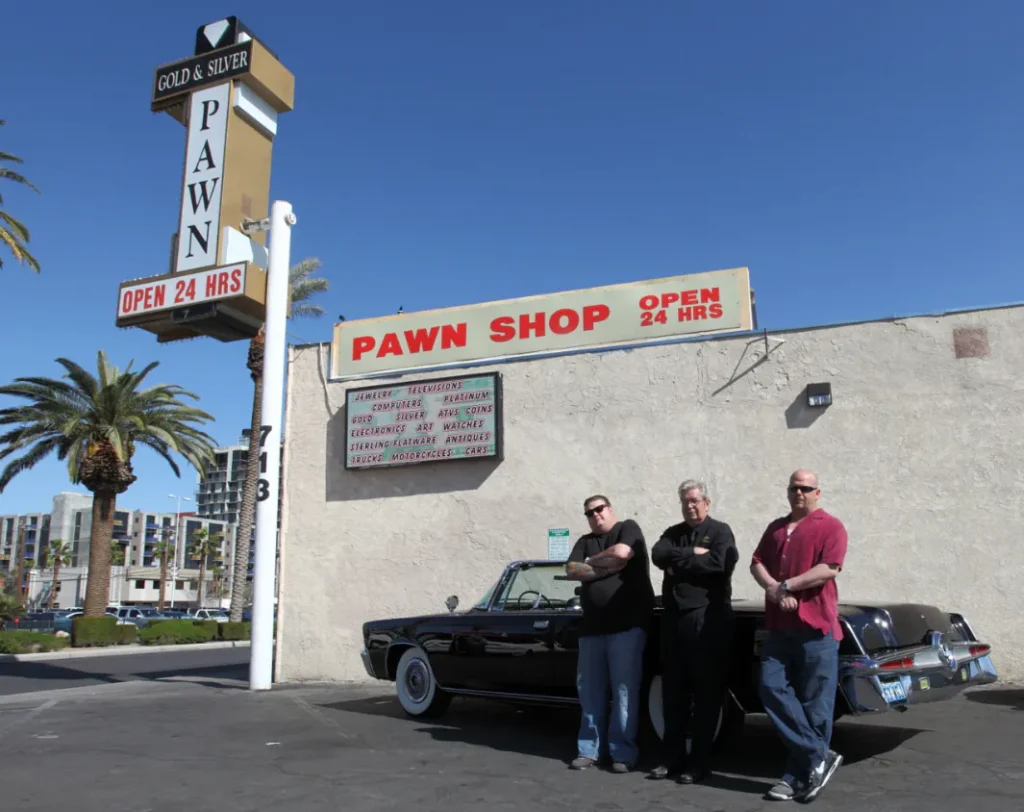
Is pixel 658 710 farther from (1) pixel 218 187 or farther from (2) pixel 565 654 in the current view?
(1) pixel 218 187

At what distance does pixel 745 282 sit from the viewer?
10820 mm

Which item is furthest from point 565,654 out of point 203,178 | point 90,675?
point 90,675

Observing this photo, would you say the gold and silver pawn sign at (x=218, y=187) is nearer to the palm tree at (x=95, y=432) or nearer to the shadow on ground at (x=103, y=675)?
the shadow on ground at (x=103, y=675)

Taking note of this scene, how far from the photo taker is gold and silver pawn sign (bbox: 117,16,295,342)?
11805mm

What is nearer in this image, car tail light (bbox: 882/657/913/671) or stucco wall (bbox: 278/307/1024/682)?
car tail light (bbox: 882/657/913/671)

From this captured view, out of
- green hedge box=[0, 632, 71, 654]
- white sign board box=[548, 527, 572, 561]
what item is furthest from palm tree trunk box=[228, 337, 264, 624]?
white sign board box=[548, 527, 572, 561]

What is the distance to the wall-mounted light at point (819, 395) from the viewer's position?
9.91 m

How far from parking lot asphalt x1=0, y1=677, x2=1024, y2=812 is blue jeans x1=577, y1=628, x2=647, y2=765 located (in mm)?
197

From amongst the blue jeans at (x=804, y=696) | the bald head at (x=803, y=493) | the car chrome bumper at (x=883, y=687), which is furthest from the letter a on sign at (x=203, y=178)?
the car chrome bumper at (x=883, y=687)

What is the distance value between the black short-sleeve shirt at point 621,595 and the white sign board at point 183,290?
7.46 m

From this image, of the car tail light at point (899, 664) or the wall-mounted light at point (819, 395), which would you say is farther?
the wall-mounted light at point (819, 395)

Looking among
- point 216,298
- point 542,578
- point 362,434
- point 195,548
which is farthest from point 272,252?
point 195,548

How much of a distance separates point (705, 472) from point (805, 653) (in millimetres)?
5788

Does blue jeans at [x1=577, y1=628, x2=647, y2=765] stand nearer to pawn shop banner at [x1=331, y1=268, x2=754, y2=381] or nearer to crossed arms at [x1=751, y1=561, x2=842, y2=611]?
crossed arms at [x1=751, y1=561, x2=842, y2=611]
